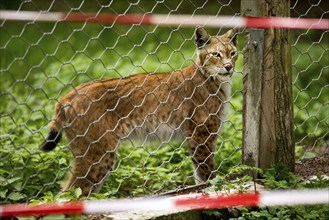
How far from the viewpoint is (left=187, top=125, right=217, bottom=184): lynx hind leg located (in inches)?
197

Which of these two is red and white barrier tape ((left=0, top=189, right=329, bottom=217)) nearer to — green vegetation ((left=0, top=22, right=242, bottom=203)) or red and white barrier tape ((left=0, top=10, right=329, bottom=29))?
green vegetation ((left=0, top=22, right=242, bottom=203))

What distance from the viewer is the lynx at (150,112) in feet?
15.8

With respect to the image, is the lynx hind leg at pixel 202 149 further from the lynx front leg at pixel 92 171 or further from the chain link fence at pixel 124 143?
the lynx front leg at pixel 92 171

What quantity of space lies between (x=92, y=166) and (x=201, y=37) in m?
1.11

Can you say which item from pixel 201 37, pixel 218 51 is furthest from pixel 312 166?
pixel 201 37

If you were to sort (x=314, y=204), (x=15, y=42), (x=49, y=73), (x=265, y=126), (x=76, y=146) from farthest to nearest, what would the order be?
(x=15, y=42), (x=49, y=73), (x=76, y=146), (x=265, y=126), (x=314, y=204)

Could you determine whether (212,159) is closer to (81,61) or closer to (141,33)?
(81,61)

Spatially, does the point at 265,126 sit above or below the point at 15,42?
below

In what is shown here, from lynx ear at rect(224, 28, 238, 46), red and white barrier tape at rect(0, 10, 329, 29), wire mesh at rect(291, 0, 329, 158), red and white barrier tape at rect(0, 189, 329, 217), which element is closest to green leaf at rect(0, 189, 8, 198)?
red and white barrier tape at rect(0, 189, 329, 217)

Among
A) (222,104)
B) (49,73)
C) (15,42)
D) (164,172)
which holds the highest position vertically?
(15,42)

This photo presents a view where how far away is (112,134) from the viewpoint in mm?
4871

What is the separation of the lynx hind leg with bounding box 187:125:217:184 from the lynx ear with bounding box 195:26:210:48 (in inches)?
22.6

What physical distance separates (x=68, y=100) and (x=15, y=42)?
4.87m

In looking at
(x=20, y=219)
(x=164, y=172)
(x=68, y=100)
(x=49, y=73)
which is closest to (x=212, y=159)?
(x=164, y=172)
